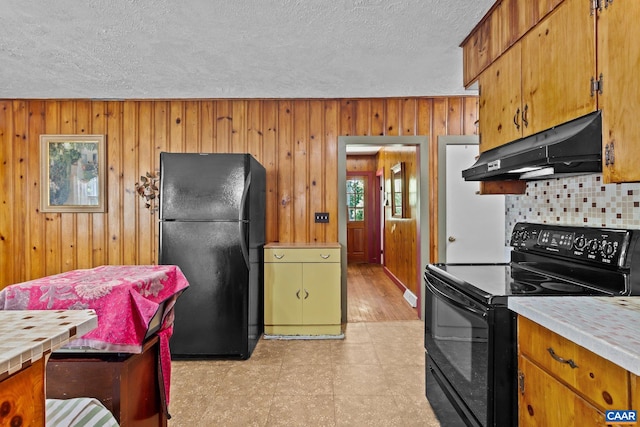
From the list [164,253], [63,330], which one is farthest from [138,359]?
[164,253]

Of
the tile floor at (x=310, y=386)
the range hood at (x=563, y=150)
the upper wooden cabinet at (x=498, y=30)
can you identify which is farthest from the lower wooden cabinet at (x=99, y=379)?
the upper wooden cabinet at (x=498, y=30)

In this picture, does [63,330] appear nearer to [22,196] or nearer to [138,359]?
[138,359]

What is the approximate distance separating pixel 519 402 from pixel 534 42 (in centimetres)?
157

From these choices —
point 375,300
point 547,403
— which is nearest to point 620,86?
point 547,403

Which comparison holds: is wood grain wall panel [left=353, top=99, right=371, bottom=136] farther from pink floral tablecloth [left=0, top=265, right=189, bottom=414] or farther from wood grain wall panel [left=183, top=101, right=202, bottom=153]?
pink floral tablecloth [left=0, top=265, right=189, bottom=414]

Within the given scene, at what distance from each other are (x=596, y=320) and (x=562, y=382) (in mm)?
208

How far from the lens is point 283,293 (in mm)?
3346

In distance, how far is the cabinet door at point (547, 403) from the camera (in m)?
1.00

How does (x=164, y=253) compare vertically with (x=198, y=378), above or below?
above

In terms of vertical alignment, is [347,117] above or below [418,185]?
above

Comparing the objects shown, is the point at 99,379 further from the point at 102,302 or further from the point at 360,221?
the point at 360,221

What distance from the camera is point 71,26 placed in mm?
2271

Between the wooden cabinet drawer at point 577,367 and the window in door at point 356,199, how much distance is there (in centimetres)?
686

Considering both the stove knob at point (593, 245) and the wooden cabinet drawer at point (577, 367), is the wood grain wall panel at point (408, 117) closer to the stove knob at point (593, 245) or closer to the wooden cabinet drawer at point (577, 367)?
the stove knob at point (593, 245)
